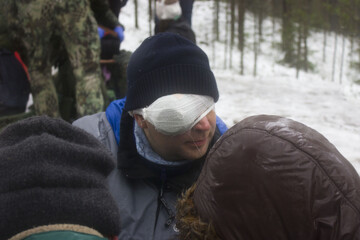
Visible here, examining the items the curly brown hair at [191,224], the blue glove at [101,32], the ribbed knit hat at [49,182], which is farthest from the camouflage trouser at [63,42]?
the ribbed knit hat at [49,182]

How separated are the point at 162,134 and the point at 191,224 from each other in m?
0.62

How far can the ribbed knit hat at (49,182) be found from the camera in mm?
694

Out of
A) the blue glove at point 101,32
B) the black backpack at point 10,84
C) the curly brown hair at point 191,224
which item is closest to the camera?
the curly brown hair at point 191,224

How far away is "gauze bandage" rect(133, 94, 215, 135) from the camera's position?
146 centimetres

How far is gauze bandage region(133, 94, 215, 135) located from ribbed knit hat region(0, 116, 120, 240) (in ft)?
2.10

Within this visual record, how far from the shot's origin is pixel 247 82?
10719 millimetres

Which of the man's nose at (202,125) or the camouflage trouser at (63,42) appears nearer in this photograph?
the man's nose at (202,125)

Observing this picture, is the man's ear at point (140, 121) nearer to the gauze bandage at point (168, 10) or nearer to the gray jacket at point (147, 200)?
the gray jacket at point (147, 200)

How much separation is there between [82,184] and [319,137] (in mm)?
586

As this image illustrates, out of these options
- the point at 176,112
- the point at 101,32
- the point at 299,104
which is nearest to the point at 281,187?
the point at 176,112

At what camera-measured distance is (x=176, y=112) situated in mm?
1454

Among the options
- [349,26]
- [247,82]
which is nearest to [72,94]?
[247,82]

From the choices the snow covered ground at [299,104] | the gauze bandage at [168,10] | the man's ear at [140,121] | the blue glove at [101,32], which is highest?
the gauze bandage at [168,10]

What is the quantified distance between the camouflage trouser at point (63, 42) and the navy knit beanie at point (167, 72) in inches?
61.4
